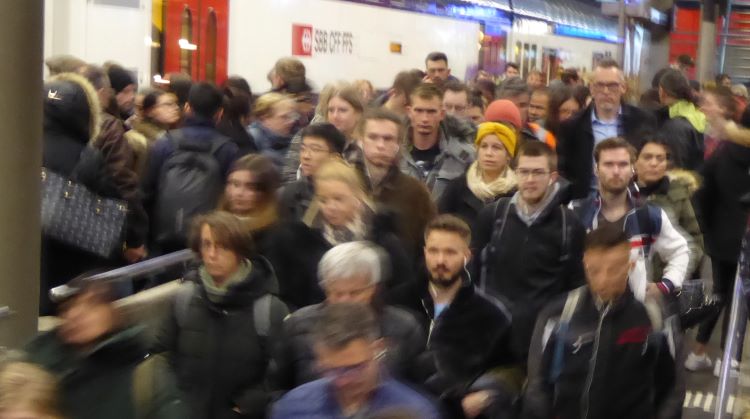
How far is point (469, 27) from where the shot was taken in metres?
21.4

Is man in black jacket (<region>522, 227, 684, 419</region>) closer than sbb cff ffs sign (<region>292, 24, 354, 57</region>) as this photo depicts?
Yes

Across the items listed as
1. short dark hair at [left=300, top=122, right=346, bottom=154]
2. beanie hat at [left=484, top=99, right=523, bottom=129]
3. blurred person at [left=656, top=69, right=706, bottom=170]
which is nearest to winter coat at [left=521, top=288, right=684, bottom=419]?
short dark hair at [left=300, top=122, right=346, bottom=154]

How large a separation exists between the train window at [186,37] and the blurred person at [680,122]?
187 inches

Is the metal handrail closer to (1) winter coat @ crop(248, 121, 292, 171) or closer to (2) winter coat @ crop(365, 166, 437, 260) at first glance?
(2) winter coat @ crop(365, 166, 437, 260)

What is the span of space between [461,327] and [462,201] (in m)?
1.81

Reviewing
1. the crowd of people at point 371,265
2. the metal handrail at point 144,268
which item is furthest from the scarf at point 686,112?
the metal handrail at point 144,268

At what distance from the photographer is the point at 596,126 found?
374 inches

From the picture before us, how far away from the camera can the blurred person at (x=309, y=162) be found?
19.9 feet

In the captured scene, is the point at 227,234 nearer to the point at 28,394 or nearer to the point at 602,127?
the point at 28,394

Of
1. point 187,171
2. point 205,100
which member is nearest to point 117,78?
point 205,100

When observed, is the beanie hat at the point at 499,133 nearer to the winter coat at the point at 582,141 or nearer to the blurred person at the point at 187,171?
the blurred person at the point at 187,171

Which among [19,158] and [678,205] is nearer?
[19,158]

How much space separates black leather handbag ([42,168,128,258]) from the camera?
629 cm

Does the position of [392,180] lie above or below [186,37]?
below
